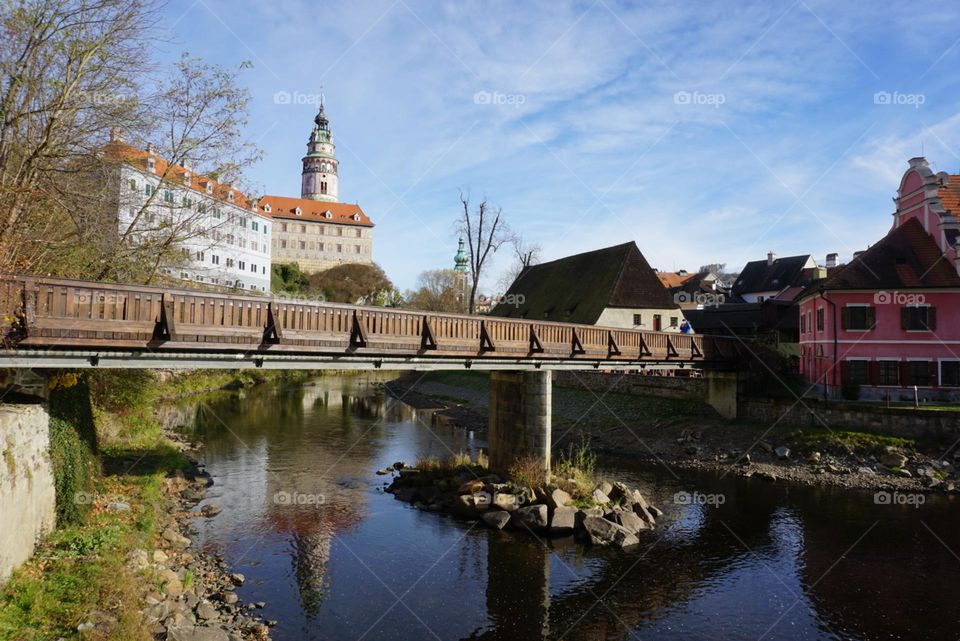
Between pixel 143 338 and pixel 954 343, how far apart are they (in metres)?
29.5

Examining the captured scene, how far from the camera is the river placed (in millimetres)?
12250

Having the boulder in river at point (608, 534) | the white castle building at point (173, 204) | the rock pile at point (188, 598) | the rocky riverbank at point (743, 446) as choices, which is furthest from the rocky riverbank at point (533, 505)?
the white castle building at point (173, 204)

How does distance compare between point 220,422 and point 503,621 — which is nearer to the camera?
point 503,621

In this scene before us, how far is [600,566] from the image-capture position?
15109 mm

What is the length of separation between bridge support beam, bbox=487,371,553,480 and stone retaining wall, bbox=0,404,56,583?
1285 centimetres

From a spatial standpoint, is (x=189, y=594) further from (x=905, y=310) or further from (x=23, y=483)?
(x=905, y=310)

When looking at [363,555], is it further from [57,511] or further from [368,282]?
[368,282]

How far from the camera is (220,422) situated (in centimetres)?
3347

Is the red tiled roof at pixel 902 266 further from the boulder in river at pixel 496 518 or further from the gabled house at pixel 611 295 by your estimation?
the boulder in river at pixel 496 518

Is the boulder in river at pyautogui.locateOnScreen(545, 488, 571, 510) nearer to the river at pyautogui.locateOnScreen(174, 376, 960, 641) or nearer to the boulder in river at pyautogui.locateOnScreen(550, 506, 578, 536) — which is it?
the boulder in river at pyautogui.locateOnScreen(550, 506, 578, 536)

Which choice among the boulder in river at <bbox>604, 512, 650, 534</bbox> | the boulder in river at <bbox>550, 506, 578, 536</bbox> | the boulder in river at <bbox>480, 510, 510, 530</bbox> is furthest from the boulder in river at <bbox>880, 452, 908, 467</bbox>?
the boulder in river at <bbox>480, 510, 510, 530</bbox>

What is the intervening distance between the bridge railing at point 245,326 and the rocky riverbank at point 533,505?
4217mm

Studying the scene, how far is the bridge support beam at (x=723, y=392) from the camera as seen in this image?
29969mm

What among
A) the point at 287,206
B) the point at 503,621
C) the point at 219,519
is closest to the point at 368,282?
the point at 287,206
